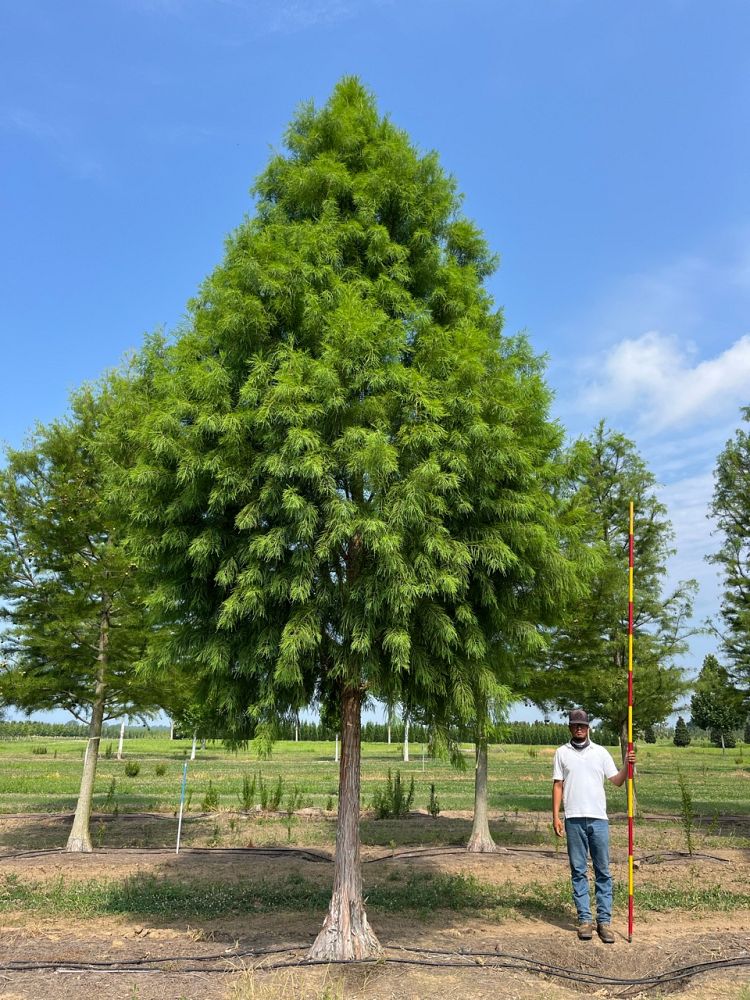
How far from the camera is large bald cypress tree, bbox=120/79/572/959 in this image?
6.02 meters

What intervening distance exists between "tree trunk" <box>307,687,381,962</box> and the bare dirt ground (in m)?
0.25

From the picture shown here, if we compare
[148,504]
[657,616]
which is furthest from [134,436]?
[657,616]

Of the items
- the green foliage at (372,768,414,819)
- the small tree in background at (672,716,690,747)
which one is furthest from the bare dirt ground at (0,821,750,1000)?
the small tree in background at (672,716,690,747)

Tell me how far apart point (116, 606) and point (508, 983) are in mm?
9512

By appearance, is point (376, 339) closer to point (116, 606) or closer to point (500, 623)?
point (500, 623)

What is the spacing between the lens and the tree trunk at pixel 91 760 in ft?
41.6

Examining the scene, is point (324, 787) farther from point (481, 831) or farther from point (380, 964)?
point (380, 964)

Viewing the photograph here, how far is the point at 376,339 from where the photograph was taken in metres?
6.34

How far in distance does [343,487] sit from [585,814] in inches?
167

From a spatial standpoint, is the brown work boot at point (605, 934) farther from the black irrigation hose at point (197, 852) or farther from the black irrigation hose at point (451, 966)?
the black irrigation hose at point (197, 852)

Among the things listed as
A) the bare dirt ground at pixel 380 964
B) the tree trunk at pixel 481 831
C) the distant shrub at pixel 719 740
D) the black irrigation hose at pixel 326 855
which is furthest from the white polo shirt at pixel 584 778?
the distant shrub at pixel 719 740

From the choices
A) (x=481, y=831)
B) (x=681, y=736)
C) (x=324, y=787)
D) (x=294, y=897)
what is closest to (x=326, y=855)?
(x=481, y=831)

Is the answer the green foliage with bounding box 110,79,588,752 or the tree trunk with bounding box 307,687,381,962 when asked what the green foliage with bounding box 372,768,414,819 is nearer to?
the tree trunk with bounding box 307,687,381,962

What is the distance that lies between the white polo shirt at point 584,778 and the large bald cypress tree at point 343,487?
54.7 inches
